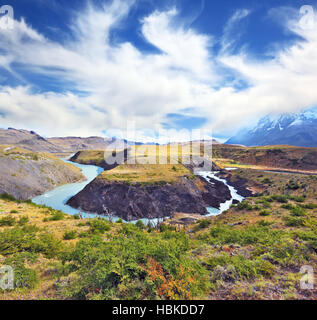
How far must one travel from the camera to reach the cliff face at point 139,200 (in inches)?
1496

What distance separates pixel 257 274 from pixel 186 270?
368 centimetres

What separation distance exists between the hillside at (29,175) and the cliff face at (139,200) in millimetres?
14732

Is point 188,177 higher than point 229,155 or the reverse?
the reverse

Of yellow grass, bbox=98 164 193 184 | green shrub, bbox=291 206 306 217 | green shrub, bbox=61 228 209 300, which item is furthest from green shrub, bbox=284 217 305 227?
yellow grass, bbox=98 164 193 184

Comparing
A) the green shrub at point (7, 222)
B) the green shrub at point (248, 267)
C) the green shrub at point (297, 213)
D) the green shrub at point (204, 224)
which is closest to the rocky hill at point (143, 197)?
the green shrub at point (204, 224)

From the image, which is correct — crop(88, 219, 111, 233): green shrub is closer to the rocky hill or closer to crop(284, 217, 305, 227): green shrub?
the rocky hill

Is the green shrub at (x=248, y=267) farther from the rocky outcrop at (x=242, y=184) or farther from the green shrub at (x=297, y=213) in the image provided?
the rocky outcrop at (x=242, y=184)

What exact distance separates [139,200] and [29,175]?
39861 mm

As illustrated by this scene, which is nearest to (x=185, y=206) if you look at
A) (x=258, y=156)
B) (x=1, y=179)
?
(x=1, y=179)

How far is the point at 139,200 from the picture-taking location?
3900cm

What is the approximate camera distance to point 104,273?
642 centimetres
